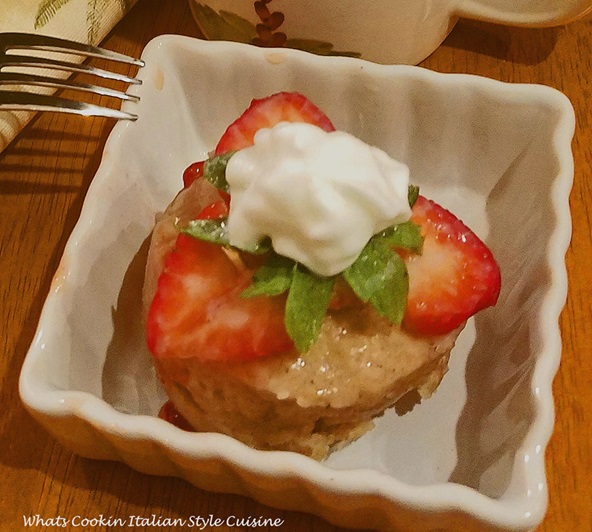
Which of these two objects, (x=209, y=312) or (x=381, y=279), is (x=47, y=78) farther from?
(x=381, y=279)

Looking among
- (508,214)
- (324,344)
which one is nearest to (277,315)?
(324,344)

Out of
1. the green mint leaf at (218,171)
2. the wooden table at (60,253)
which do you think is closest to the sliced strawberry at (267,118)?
the green mint leaf at (218,171)

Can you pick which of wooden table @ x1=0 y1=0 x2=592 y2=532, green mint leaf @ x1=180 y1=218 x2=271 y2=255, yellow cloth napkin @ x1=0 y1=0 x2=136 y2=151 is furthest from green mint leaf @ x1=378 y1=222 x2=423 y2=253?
yellow cloth napkin @ x1=0 y1=0 x2=136 y2=151

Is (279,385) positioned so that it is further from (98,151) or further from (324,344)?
(98,151)

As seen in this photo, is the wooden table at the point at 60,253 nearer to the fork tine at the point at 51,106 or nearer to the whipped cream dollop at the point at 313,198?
the fork tine at the point at 51,106

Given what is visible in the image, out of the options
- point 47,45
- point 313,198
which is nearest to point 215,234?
point 313,198

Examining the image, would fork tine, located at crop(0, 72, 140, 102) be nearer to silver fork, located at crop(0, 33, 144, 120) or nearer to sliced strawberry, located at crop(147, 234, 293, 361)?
silver fork, located at crop(0, 33, 144, 120)
